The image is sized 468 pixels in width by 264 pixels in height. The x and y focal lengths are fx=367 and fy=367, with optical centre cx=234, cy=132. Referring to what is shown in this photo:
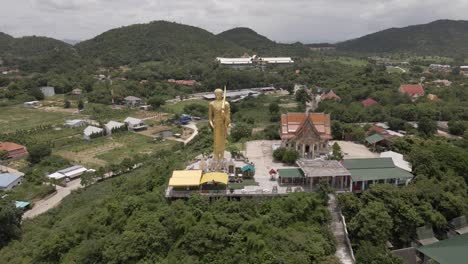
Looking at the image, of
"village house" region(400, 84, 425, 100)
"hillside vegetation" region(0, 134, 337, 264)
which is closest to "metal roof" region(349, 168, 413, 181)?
"hillside vegetation" region(0, 134, 337, 264)

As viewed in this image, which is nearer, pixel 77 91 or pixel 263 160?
pixel 263 160

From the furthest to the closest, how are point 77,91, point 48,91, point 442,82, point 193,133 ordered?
1. point 48,91
2. point 77,91
3. point 442,82
4. point 193,133

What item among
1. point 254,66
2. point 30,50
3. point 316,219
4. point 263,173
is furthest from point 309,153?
point 30,50

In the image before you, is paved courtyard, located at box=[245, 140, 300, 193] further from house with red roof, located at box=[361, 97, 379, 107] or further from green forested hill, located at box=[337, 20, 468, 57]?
green forested hill, located at box=[337, 20, 468, 57]

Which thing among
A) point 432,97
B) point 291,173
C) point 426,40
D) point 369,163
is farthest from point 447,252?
point 426,40

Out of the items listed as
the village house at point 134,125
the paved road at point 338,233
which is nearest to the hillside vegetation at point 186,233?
the paved road at point 338,233

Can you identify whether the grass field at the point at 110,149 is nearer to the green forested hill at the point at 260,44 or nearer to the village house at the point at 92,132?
the village house at the point at 92,132

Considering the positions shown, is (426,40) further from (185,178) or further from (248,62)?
(185,178)

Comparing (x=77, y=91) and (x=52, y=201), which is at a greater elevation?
(x=77, y=91)

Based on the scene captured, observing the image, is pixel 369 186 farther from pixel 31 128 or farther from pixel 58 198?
pixel 31 128
